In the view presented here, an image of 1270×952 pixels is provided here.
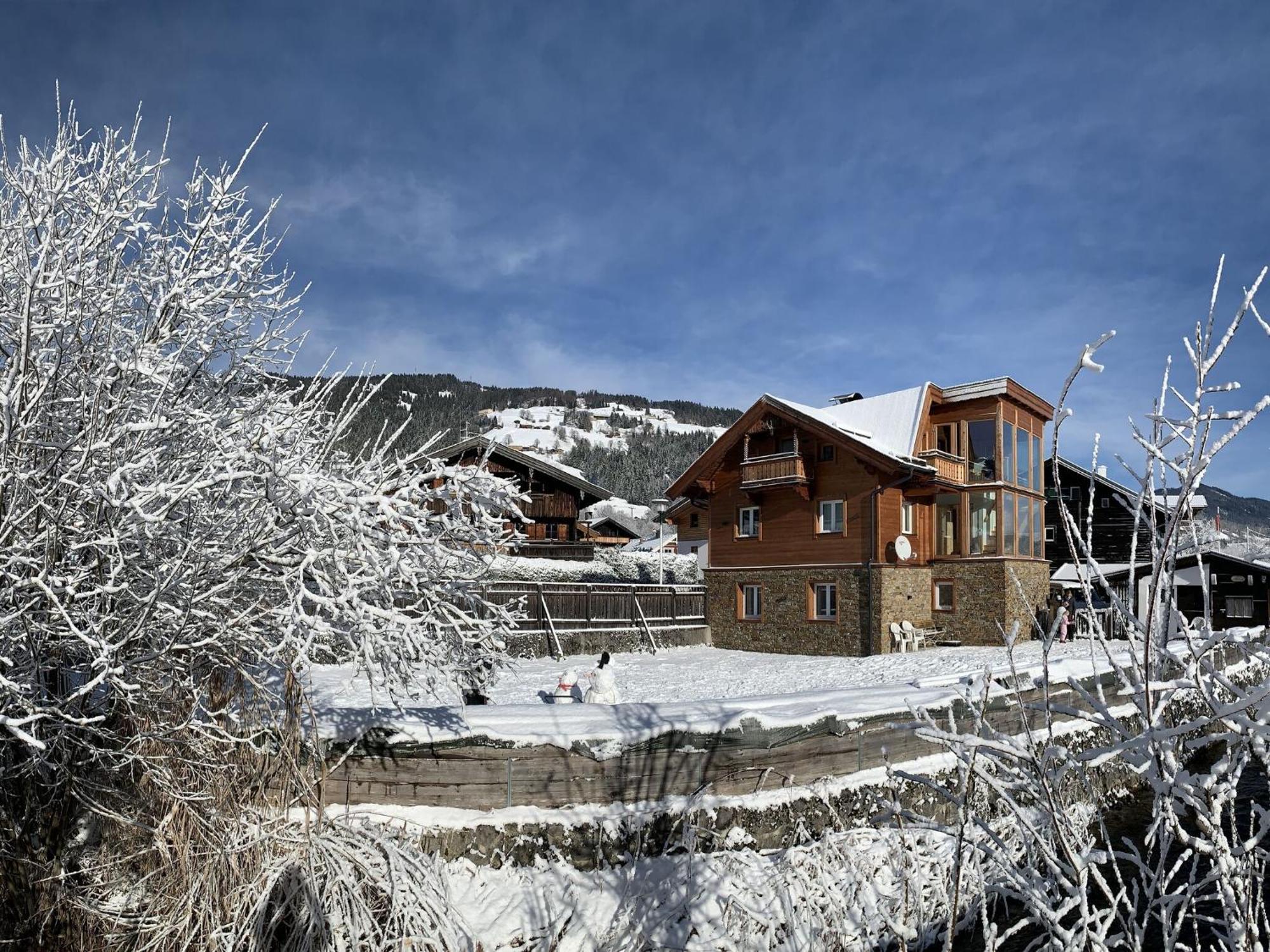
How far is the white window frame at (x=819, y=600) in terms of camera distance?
24312 mm

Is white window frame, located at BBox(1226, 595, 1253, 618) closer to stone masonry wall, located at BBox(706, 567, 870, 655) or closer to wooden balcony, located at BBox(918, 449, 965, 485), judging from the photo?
wooden balcony, located at BBox(918, 449, 965, 485)

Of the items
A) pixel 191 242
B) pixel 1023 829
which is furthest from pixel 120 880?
pixel 1023 829

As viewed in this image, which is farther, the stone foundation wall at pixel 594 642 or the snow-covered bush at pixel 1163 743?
the stone foundation wall at pixel 594 642

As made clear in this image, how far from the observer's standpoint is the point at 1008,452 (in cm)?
2559

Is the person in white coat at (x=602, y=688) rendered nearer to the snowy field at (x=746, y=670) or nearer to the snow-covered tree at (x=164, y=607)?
the snowy field at (x=746, y=670)

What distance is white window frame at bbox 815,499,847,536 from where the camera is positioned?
24.5m

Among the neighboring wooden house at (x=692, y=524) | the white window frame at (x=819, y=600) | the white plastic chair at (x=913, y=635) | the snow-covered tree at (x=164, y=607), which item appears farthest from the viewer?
the neighboring wooden house at (x=692, y=524)

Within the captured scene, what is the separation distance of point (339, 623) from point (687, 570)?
114 ft

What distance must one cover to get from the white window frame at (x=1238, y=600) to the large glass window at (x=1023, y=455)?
15.5m

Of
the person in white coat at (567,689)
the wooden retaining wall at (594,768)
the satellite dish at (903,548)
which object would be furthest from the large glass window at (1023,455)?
the wooden retaining wall at (594,768)

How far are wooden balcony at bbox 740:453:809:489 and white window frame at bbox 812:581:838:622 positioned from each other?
309 centimetres

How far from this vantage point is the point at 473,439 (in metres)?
27.5

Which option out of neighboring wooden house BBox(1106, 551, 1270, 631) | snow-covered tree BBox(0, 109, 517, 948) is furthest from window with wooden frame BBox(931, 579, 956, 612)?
snow-covered tree BBox(0, 109, 517, 948)

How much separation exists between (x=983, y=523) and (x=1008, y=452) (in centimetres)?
236
